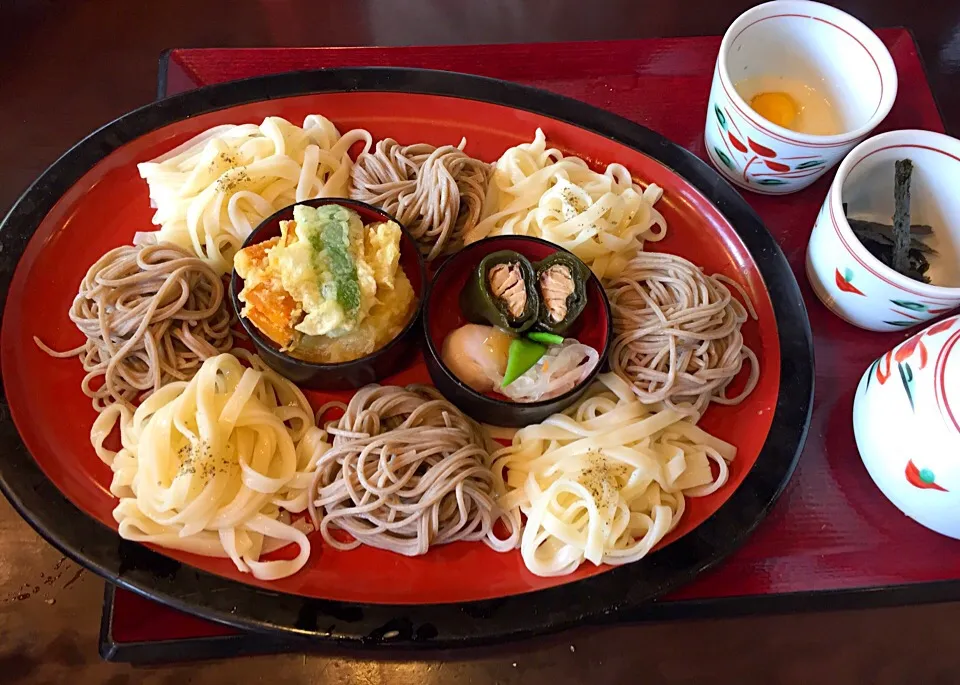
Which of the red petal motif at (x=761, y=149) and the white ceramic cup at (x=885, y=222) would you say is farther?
the red petal motif at (x=761, y=149)

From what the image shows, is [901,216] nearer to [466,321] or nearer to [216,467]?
[466,321]

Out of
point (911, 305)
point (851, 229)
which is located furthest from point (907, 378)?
point (851, 229)

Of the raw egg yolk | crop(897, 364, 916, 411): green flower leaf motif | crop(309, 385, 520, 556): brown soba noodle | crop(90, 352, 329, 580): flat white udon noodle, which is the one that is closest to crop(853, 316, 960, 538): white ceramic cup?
crop(897, 364, 916, 411): green flower leaf motif

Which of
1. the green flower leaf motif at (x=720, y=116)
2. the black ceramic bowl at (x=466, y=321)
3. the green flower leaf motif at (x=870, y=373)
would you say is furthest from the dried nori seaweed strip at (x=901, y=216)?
the black ceramic bowl at (x=466, y=321)

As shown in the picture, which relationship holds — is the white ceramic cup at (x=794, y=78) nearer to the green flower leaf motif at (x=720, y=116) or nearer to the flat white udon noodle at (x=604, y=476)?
the green flower leaf motif at (x=720, y=116)

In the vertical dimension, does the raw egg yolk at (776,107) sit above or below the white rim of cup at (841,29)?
below

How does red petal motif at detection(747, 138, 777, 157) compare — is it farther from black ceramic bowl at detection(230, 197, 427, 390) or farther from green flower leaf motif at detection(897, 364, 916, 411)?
black ceramic bowl at detection(230, 197, 427, 390)
